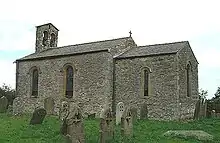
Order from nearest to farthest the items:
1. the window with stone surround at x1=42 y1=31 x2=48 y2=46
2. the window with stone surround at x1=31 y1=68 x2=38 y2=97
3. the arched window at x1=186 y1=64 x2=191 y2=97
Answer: the arched window at x1=186 y1=64 x2=191 y2=97 < the window with stone surround at x1=31 y1=68 x2=38 y2=97 < the window with stone surround at x1=42 y1=31 x2=48 y2=46

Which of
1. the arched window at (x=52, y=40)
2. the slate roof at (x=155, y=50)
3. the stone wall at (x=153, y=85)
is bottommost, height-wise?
the stone wall at (x=153, y=85)

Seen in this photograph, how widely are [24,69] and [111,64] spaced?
28.0 ft

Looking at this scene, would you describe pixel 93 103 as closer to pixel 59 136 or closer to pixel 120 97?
pixel 120 97

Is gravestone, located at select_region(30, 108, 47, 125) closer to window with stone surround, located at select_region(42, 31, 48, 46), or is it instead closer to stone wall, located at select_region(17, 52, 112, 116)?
stone wall, located at select_region(17, 52, 112, 116)

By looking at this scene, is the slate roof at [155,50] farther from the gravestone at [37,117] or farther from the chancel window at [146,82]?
the gravestone at [37,117]

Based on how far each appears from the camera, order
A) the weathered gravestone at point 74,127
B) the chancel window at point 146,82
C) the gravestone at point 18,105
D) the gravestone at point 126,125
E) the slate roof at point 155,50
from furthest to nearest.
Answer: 1. the gravestone at point 18,105
2. the chancel window at point 146,82
3. the slate roof at point 155,50
4. the gravestone at point 126,125
5. the weathered gravestone at point 74,127

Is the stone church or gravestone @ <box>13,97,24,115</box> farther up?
the stone church

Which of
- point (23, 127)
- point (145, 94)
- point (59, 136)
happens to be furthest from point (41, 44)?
point (59, 136)

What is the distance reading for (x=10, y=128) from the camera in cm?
1410

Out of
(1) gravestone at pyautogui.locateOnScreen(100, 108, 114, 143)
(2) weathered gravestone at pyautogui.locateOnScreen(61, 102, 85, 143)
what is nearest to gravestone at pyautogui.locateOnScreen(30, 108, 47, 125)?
(1) gravestone at pyautogui.locateOnScreen(100, 108, 114, 143)

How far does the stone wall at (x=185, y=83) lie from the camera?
23.4 meters

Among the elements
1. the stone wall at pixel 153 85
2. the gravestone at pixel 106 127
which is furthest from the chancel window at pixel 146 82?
the gravestone at pixel 106 127

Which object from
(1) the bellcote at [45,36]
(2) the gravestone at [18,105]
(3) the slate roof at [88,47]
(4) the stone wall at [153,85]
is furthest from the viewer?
(1) the bellcote at [45,36]

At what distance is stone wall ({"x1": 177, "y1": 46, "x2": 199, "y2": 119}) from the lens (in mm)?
23438
